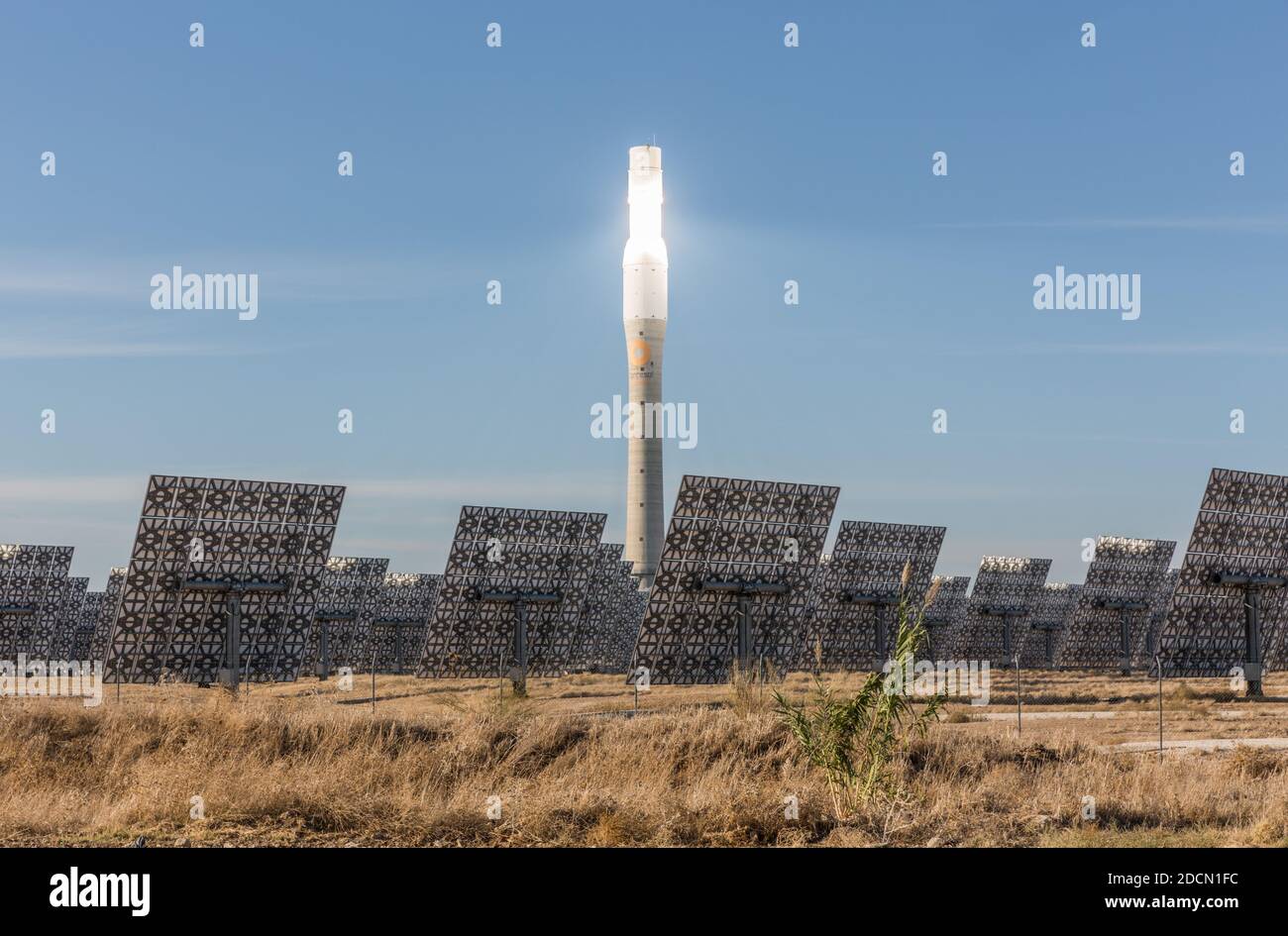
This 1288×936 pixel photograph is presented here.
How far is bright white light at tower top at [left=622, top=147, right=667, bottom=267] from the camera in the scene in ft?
373

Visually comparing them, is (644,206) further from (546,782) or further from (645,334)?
(546,782)

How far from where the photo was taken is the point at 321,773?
14562 mm

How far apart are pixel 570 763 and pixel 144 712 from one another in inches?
207

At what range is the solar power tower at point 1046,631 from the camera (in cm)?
6831

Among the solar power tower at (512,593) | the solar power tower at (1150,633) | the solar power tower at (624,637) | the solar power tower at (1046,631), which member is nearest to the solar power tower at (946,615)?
the solar power tower at (1046,631)

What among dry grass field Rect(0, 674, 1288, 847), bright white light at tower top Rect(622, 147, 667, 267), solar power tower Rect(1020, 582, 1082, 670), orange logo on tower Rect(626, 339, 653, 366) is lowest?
solar power tower Rect(1020, 582, 1082, 670)

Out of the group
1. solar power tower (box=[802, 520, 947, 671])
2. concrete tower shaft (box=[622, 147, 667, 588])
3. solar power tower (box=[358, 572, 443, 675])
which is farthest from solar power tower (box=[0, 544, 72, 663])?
concrete tower shaft (box=[622, 147, 667, 588])

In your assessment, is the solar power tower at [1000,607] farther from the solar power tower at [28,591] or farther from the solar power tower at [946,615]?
the solar power tower at [28,591]

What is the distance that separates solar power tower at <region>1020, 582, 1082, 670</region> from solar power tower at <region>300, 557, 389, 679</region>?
99.3 ft

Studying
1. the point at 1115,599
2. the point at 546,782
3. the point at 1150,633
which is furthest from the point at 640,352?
the point at 546,782

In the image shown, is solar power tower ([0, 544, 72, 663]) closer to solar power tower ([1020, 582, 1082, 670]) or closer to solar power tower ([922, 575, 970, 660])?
solar power tower ([922, 575, 970, 660])

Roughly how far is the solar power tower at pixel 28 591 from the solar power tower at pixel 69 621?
239 inches
